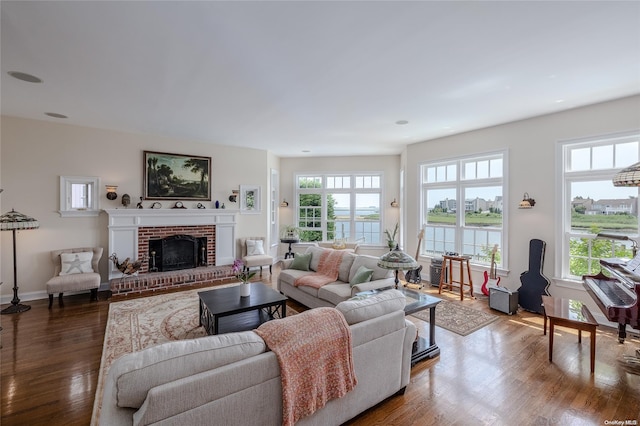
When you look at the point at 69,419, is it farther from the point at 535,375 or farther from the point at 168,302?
the point at 535,375

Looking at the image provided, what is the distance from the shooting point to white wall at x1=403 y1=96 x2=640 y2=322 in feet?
12.5

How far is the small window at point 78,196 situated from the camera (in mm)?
4980

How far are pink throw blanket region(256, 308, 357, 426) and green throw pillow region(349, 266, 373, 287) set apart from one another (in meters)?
1.95

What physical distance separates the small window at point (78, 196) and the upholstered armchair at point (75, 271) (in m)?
0.67

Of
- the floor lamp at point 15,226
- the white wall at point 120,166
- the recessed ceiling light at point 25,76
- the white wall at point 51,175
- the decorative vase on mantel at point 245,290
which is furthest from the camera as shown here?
the white wall at point 51,175

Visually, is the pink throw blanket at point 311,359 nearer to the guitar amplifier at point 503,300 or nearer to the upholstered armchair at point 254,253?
the guitar amplifier at point 503,300

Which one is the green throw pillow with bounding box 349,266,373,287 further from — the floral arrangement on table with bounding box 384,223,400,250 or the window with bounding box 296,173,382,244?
the window with bounding box 296,173,382,244

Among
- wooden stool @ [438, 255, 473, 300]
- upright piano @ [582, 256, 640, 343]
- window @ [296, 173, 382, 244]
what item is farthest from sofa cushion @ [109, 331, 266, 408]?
window @ [296, 173, 382, 244]

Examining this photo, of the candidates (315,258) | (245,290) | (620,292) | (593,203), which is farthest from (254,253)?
(593,203)

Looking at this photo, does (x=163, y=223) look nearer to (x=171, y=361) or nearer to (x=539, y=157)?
(x=171, y=361)

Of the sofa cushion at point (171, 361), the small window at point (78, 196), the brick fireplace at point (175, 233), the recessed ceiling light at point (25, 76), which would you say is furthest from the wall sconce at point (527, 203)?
the small window at point (78, 196)

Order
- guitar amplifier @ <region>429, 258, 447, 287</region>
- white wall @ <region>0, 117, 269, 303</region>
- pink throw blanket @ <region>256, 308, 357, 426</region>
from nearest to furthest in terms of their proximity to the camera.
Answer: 1. pink throw blanket @ <region>256, 308, 357, 426</region>
2. white wall @ <region>0, 117, 269, 303</region>
3. guitar amplifier @ <region>429, 258, 447, 287</region>

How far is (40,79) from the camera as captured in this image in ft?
10.5

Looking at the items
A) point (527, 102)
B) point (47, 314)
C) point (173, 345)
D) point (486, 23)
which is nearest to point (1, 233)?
point (47, 314)
